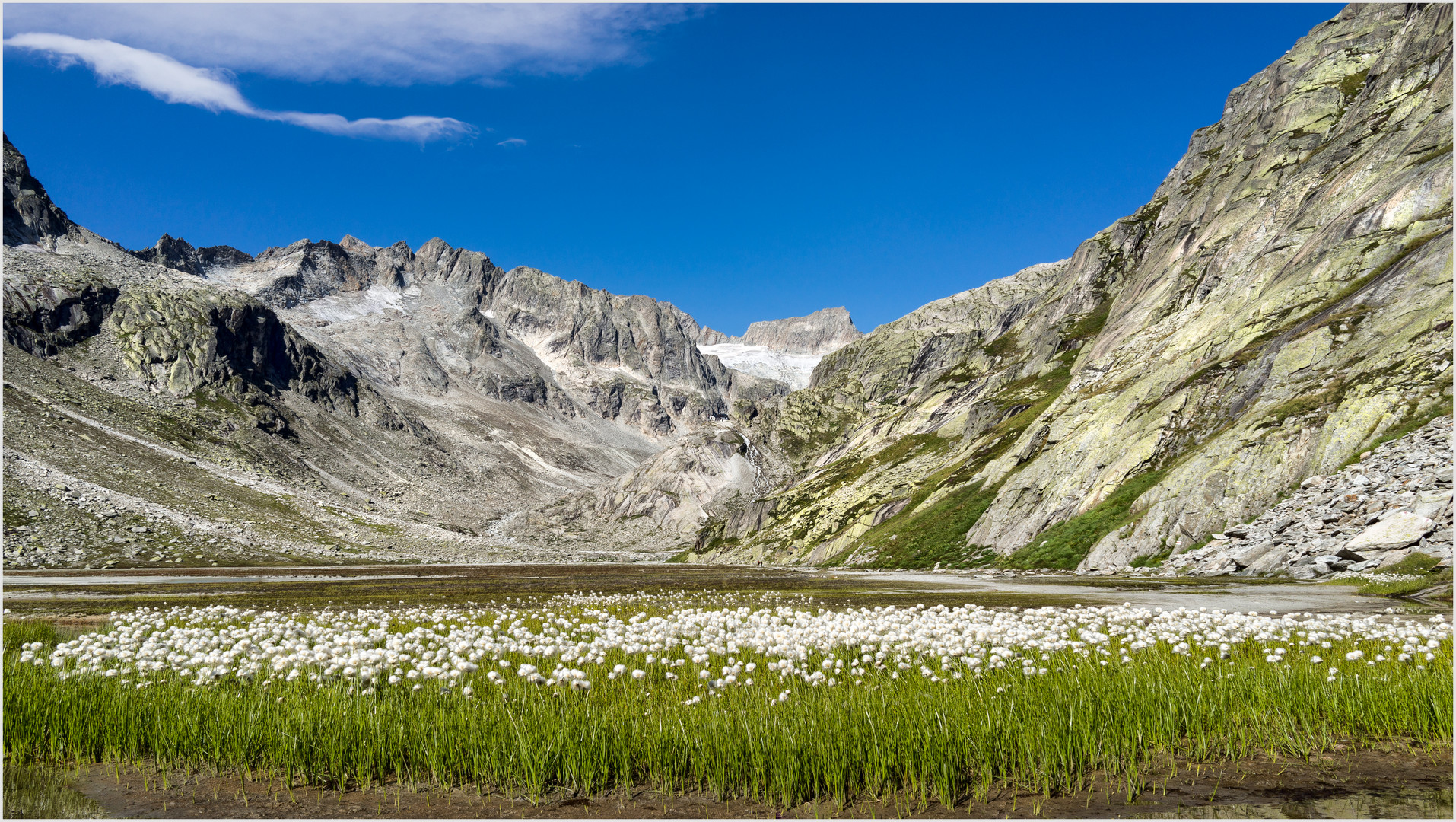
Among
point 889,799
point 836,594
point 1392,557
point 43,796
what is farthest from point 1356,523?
point 43,796

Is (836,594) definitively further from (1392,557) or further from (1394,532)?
(1394,532)

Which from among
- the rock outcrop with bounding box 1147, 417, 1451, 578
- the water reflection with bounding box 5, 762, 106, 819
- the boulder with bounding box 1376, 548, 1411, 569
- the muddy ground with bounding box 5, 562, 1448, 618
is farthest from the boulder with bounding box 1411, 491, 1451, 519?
the water reflection with bounding box 5, 762, 106, 819

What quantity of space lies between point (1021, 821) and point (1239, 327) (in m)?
91.2

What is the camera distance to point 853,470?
484 ft

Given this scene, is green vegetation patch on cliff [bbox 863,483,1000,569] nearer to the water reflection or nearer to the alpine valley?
the alpine valley

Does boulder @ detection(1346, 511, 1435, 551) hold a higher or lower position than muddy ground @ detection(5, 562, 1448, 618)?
higher

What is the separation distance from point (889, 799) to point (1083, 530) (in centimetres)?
6464

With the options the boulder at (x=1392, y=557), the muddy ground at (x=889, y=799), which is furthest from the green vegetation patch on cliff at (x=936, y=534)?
the muddy ground at (x=889, y=799)

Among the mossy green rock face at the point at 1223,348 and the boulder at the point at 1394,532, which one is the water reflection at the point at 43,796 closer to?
the boulder at the point at 1394,532

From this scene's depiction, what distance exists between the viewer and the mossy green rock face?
5588cm

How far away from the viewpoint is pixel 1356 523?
4156 centimetres

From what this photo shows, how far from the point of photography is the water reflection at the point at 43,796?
836cm

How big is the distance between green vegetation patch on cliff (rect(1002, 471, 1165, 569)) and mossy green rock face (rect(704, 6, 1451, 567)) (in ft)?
2.27

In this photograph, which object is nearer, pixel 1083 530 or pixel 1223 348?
pixel 1083 530
